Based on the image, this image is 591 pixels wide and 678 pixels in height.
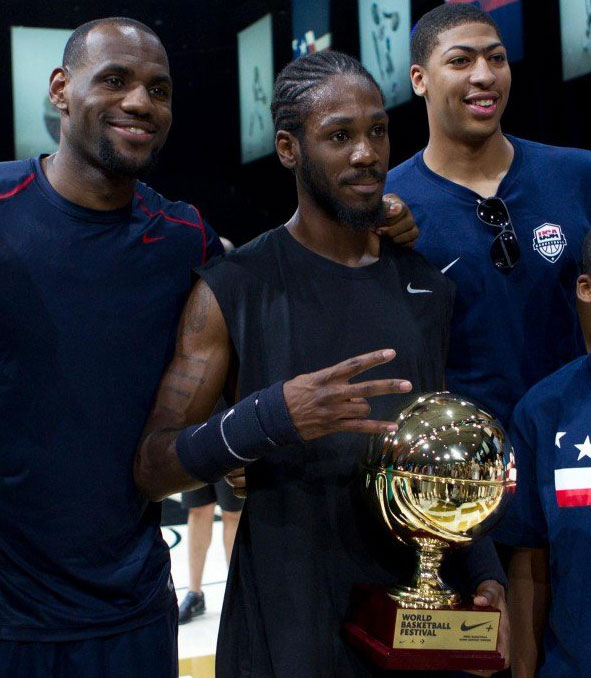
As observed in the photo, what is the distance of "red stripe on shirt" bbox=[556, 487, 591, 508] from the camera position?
1737 mm

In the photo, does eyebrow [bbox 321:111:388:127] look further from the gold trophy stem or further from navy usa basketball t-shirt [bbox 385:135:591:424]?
the gold trophy stem

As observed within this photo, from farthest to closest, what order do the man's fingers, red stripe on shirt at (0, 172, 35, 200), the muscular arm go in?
1. red stripe on shirt at (0, 172, 35, 200)
2. the muscular arm
3. the man's fingers

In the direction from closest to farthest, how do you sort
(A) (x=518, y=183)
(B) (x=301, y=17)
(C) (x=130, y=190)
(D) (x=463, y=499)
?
1. (D) (x=463, y=499)
2. (C) (x=130, y=190)
3. (A) (x=518, y=183)
4. (B) (x=301, y=17)

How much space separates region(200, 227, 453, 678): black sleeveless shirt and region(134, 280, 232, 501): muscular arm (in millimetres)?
35

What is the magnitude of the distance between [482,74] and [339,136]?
23.8 inches

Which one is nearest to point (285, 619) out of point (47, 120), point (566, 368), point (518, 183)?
point (566, 368)

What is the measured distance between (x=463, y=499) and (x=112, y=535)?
2.53 feet

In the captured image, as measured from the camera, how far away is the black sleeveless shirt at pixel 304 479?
1656 mm

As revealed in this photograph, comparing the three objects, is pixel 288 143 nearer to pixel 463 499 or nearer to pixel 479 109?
pixel 479 109

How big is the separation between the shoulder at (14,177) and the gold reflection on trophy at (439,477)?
936mm

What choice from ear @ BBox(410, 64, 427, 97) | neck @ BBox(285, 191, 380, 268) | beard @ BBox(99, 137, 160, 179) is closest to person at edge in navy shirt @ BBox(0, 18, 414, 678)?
beard @ BBox(99, 137, 160, 179)

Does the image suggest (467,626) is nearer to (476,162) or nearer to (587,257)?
Answer: (587,257)

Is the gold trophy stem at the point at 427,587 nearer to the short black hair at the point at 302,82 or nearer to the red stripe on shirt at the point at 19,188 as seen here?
the short black hair at the point at 302,82

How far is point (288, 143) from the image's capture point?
185 cm
